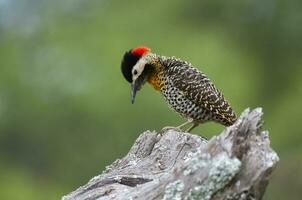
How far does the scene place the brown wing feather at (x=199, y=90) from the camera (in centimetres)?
969

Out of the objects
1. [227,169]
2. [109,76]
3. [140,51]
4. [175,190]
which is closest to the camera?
[227,169]

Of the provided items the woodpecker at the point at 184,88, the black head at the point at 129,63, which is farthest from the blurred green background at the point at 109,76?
the black head at the point at 129,63

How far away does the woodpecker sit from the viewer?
32.0ft

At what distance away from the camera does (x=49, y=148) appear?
29.9m

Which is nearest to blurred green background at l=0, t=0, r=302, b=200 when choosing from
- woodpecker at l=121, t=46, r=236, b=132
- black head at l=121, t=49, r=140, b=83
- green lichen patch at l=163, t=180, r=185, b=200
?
woodpecker at l=121, t=46, r=236, b=132

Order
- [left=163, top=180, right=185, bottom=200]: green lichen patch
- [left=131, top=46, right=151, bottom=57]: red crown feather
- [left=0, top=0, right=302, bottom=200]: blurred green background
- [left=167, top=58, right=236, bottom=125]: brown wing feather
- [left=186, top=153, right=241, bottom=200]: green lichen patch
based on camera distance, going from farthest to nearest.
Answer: [left=0, top=0, right=302, bottom=200]: blurred green background < [left=131, top=46, right=151, bottom=57]: red crown feather < [left=167, top=58, right=236, bottom=125]: brown wing feather < [left=163, top=180, right=185, bottom=200]: green lichen patch < [left=186, top=153, right=241, bottom=200]: green lichen patch

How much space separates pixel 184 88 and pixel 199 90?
115 mm

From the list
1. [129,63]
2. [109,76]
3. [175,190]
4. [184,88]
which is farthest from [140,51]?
[109,76]

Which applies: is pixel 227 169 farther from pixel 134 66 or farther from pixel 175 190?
pixel 134 66

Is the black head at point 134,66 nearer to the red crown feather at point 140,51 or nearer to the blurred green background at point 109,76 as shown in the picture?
the red crown feather at point 140,51

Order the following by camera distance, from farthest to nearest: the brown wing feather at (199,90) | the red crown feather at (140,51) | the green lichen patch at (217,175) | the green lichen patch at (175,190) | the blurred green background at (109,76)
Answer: the blurred green background at (109,76)
the red crown feather at (140,51)
the brown wing feather at (199,90)
the green lichen patch at (175,190)
the green lichen patch at (217,175)

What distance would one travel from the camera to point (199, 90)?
32.2 feet

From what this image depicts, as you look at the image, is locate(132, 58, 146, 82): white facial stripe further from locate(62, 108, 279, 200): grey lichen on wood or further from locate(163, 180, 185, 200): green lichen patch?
locate(163, 180, 185, 200): green lichen patch

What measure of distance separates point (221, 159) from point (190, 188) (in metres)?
0.28
